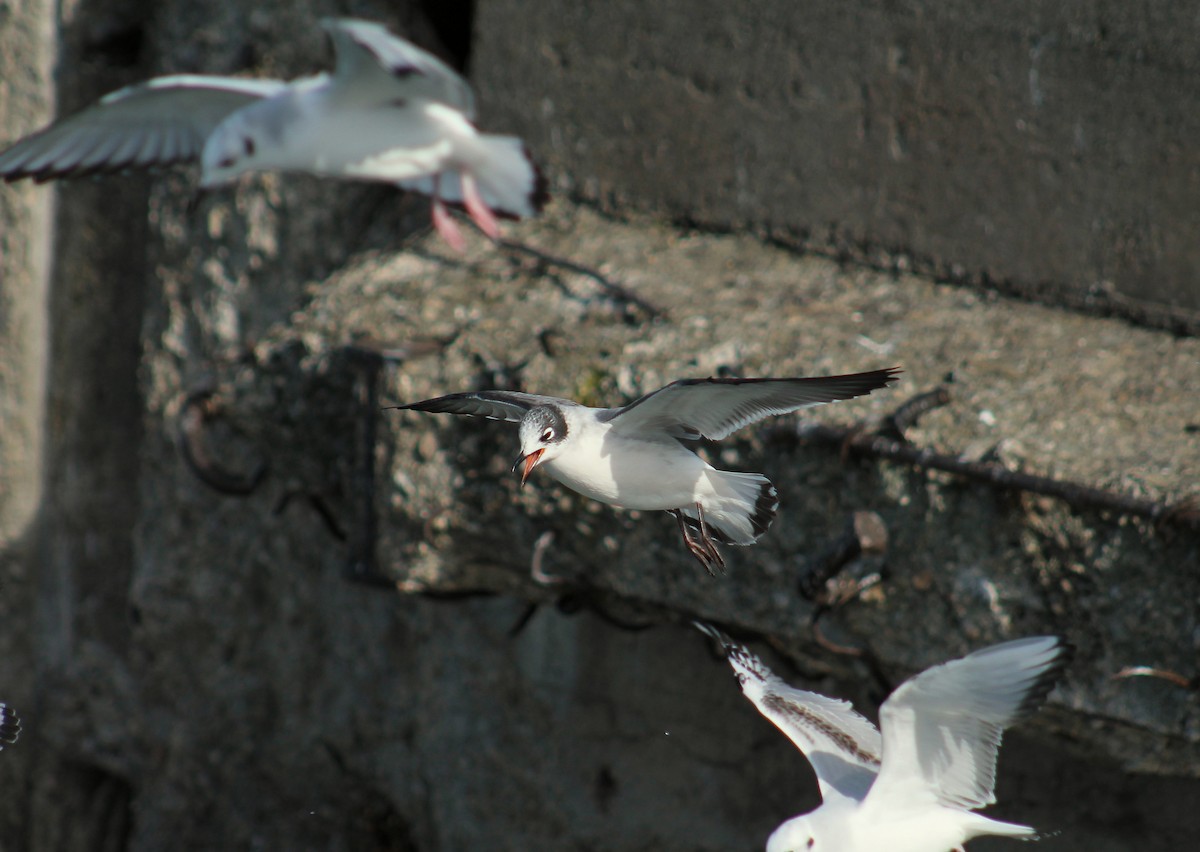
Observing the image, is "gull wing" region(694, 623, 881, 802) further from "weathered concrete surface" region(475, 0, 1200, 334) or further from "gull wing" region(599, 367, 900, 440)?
"weathered concrete surface" region(475, 0, 1200, 334)

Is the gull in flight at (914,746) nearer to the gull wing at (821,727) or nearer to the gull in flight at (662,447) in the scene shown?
the gull wing at (821,727)

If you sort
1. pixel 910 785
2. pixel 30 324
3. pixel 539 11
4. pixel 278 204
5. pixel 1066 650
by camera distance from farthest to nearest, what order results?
pixel 30 324, pixel 278 204, pixel 539 11, pixel 910 785, pixel 1066 650

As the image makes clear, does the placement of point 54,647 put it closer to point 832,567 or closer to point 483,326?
point 483,326

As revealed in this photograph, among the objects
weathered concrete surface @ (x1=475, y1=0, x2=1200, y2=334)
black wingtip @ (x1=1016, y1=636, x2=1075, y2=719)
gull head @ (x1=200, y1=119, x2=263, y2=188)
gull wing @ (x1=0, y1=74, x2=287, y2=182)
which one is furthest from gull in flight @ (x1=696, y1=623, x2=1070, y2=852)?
gull wing @ (x1=0, y1=74, x2=287, y2=182)

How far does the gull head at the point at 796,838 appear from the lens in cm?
198

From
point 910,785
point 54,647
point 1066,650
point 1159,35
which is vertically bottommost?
point 54,647

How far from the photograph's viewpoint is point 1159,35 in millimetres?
2486

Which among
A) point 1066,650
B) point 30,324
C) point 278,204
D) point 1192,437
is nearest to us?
point 1066,650

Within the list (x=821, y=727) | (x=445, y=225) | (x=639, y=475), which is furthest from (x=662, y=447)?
Answer: (x=445, y=225)

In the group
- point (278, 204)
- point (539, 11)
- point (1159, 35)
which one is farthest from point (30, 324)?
point (1159, 35)

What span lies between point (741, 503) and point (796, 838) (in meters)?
0.51

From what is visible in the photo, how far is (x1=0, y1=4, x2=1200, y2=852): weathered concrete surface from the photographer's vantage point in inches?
88.1

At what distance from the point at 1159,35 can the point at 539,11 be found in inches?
51.2

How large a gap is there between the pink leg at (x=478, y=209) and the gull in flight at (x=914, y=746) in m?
1.21
